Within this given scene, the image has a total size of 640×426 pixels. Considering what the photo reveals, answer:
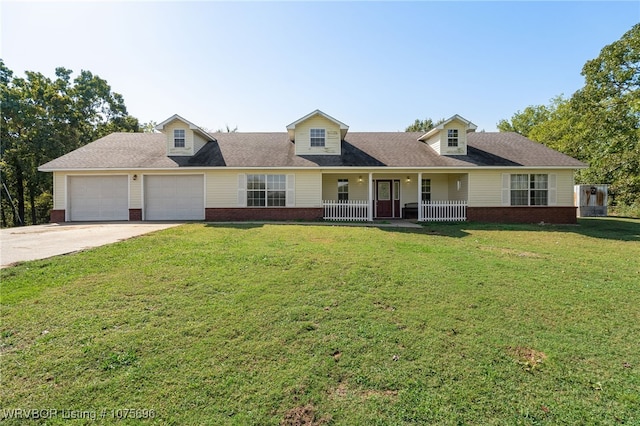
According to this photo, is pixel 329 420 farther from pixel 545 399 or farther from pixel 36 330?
pixel 36 330

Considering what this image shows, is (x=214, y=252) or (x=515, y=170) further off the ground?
(x=515, y=170)

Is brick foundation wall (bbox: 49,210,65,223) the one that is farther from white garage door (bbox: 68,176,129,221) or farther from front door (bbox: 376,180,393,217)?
front door (bbox: 376,180,393,217)

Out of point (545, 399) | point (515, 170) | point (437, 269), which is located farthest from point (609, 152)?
point (545, 399)

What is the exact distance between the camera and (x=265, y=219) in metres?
15.1

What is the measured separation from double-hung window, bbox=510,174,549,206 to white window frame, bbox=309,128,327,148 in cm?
974

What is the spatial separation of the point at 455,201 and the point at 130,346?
15.4m

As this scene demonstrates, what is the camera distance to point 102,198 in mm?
15391

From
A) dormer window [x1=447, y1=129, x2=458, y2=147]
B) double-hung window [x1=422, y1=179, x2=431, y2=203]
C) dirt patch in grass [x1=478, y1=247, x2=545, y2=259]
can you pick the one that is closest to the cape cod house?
dormer window [x1=447, y1=129, x2=458, y2=147]

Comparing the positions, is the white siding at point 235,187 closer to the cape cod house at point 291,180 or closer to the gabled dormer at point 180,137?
the cape cod house at point 291,180

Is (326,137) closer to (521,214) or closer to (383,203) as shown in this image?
(383,203)

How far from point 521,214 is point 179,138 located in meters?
18.1

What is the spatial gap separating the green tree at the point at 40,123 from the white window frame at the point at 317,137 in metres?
20.3

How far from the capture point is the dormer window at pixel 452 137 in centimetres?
1600

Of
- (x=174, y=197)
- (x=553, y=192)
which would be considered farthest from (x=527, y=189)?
(x=174, y=197)
